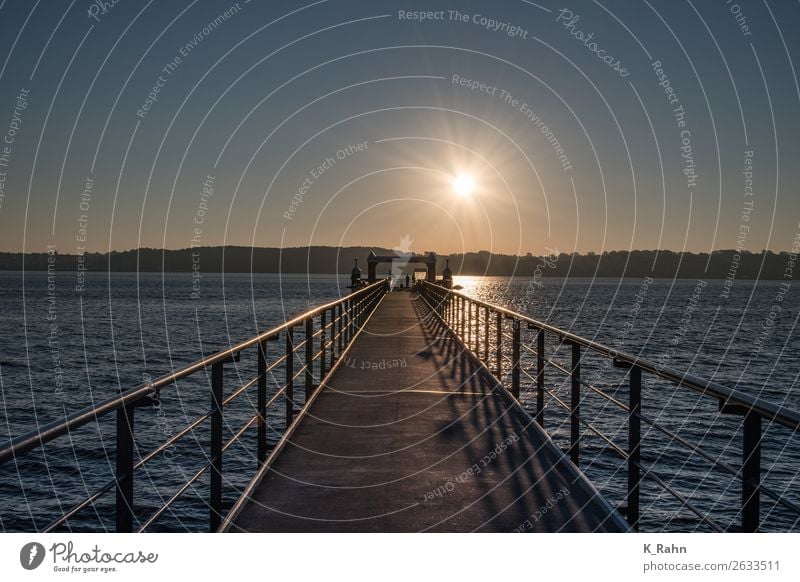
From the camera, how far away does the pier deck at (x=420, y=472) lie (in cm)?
430

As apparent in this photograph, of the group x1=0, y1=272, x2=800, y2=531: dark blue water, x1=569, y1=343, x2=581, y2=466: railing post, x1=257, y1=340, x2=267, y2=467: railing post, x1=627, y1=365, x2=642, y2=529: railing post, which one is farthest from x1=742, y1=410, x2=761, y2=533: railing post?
x1=0, y1=272, x2=800, y2=531: dark blue water

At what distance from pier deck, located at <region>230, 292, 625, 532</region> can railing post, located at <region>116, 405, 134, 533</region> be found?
1.03 meters

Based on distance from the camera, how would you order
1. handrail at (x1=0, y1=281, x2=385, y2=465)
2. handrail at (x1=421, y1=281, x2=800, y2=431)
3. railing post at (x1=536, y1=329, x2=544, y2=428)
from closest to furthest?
1. handrail at (x1=0, y1=281, x2=385, y2=465)
2. handrail at (x1=421, y1=281, x2=800, y2=431)
3. railing post at (x1=536, y1=329, x2=544, y2=428)

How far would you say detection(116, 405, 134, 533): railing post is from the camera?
307 centimetres

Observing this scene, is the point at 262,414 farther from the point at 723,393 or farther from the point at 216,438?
the point at 723,393

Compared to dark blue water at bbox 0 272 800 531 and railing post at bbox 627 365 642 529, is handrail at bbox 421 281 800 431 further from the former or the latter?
dark blue water at bbox 0 272 800 531

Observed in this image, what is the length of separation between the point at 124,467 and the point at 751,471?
277cm

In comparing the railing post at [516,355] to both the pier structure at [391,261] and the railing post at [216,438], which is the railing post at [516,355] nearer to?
the railing post at [216,438]

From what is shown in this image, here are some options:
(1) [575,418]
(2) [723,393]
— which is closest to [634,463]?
(2) [723,393]

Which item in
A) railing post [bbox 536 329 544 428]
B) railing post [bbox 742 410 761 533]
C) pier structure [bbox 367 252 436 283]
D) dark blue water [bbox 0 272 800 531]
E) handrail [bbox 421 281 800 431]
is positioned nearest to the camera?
handrail [bbox 421 281 800 431]

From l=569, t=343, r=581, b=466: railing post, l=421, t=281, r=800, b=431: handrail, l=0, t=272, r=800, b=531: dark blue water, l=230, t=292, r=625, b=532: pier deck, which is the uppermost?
l=421, t=281, r=800, b=431: handrail

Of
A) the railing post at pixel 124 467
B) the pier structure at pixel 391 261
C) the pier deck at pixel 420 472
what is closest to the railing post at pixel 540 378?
the pier deck at pixel 420 472
